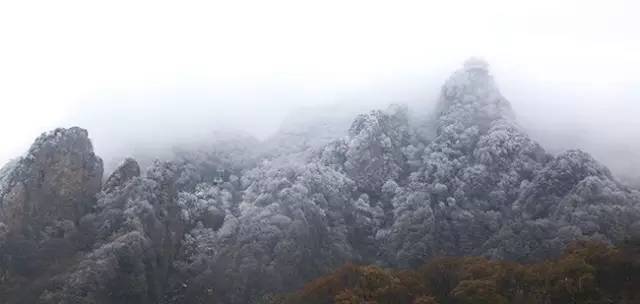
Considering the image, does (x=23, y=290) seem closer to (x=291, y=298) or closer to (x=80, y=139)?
(x=80, y=139)

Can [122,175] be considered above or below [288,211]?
above

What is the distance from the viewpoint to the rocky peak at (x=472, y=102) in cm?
14088

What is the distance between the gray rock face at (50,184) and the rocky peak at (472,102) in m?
69.6

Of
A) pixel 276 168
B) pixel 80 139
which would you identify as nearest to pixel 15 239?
pixel 80 139

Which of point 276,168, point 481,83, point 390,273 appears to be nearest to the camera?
point 390,273

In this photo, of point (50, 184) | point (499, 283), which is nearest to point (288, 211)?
point (50, 184)

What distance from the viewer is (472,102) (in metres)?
144

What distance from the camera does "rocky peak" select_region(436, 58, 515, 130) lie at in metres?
141

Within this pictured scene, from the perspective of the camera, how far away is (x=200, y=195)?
4902 inches

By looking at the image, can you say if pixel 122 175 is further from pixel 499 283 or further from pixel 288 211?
pixel 499 283

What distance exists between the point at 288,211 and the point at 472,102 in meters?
50.8

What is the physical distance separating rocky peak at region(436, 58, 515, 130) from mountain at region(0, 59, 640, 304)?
0.62 m

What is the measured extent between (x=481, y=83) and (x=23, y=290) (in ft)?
320

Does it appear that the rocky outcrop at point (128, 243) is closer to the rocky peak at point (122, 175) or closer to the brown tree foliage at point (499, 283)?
the rocky peak at point (122, 175)
